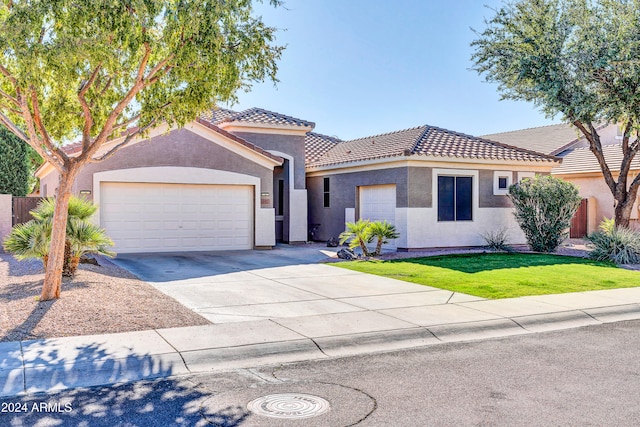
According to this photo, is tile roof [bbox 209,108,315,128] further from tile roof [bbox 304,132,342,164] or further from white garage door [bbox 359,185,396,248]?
white garage door [bbox 359,185,396,248]

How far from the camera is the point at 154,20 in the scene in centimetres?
897

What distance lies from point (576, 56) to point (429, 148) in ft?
17.7

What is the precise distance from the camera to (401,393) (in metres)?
5.80

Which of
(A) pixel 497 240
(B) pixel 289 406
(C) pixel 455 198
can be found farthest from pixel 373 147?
(B) pixel 289 406

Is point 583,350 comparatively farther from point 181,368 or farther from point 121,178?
point 121,178

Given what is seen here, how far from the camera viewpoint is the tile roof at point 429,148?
65.9 feet

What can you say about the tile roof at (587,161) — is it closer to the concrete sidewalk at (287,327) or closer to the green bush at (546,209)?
the green bush at (546,209)

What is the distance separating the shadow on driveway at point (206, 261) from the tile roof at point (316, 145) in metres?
6.68

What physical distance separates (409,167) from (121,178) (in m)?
9.17

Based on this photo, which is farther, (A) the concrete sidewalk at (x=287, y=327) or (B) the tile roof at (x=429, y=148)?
(B) the tile roof at (x=429, y=148)

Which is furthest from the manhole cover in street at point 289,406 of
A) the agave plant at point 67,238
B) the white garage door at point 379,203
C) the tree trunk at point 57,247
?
the white garage door at point 379,203

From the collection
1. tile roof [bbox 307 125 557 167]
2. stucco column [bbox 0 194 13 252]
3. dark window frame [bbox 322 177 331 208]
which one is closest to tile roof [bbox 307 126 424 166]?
tile roof [bbox 307 125 557 167]

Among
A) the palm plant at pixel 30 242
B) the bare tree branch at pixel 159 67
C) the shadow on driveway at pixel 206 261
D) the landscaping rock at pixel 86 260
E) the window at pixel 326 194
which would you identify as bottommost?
the shadow on driveway at pixel 206 261

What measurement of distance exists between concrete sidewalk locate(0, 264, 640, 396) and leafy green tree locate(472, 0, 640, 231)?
29.3ft
